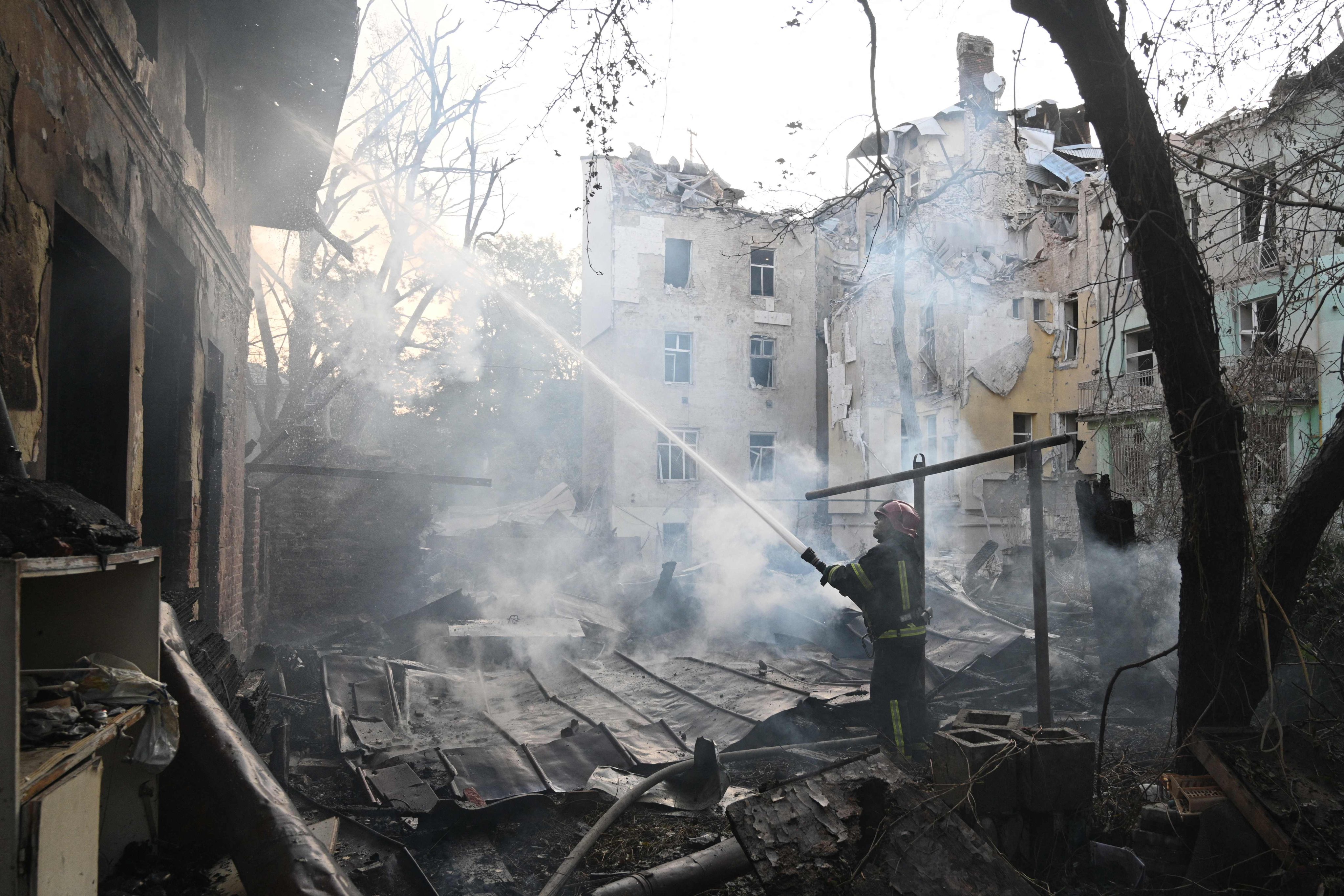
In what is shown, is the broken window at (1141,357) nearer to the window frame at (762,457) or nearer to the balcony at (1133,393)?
the balcony at (1133,393)

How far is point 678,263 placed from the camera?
78.4 ft

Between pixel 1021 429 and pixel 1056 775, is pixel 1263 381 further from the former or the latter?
pixel 1021 429

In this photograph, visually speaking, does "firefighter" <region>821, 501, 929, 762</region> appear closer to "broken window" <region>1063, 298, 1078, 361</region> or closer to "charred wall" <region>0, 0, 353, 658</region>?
"charred wall" <region>0, 0, 353, 658</region>

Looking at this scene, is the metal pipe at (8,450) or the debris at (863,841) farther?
the debris at (863,841)

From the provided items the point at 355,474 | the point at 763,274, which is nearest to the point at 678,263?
the point at 763,274

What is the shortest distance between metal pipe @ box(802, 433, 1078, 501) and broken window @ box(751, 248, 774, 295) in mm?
18178

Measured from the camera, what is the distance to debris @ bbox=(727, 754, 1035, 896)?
3188mm

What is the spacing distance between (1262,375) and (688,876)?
477 centimetres

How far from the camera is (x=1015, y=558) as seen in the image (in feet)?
45.0

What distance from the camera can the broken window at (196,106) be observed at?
5.88 m

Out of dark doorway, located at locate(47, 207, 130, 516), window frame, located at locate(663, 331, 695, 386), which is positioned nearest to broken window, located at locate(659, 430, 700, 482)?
window frame, located at locate(663, 331, 695, 386)

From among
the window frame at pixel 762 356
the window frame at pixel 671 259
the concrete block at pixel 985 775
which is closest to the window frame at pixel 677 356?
the window frame at pixel 671 259

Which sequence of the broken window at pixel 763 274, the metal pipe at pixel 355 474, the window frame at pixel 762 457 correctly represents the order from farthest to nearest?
the broken window at pixel 763 274 < the window frame at pixel 762 457 < the metal pipe at pixel 355 474

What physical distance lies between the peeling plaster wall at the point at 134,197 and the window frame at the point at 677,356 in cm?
1550
